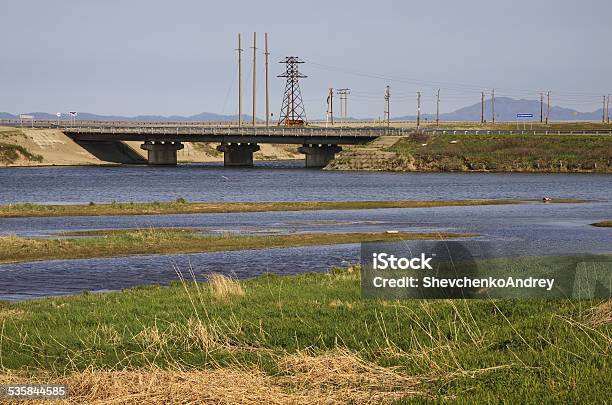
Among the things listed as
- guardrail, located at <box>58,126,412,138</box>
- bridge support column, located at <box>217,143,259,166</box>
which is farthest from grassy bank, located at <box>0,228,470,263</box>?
bridge support column, located at <box>217,143,259,166</box>

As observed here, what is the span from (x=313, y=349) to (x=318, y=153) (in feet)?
447

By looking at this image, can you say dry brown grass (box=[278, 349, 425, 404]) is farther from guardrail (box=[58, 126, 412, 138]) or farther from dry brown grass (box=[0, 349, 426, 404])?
guardrail (box=[58, 126, 412, 138])

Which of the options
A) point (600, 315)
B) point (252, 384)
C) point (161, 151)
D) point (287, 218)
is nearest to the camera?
point (252, 384)

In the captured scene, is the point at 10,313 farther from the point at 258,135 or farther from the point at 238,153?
the point at 238,153

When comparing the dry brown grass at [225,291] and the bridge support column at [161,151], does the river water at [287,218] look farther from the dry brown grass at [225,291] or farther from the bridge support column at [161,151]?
the bridge support column at [161,151]

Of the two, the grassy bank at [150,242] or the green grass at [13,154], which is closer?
the grassy bank at [150,242]

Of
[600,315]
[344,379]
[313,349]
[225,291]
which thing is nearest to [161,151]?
[225,291]

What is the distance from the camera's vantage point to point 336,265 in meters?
34.7

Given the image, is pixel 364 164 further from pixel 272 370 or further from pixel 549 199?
pixel 272 370

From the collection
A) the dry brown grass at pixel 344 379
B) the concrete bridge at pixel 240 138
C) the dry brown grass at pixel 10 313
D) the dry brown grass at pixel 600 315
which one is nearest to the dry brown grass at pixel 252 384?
the dry brown grass at pixel 344 379

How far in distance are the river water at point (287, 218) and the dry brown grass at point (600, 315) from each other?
16635 mm

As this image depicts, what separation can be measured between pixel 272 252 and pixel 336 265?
5390mm

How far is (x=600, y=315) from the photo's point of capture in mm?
17219

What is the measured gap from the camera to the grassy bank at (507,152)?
121188 mm
